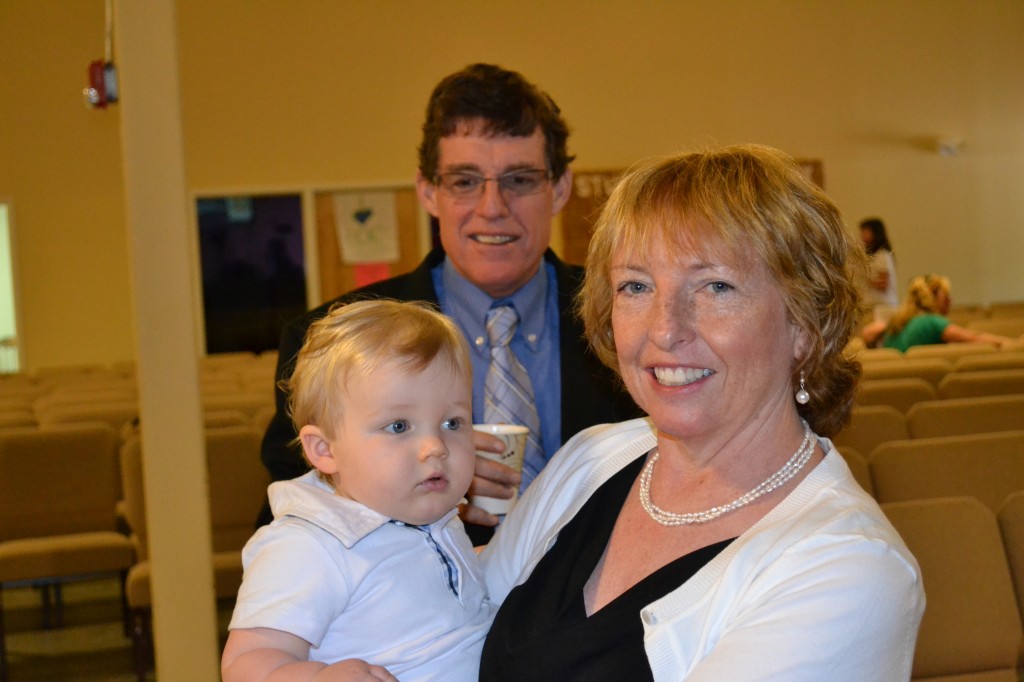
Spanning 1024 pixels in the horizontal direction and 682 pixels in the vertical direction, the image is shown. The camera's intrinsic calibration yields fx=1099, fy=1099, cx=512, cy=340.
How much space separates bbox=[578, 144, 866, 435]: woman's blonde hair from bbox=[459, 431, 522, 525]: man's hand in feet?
1.66

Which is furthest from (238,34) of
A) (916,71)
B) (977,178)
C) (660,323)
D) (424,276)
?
(660,323)

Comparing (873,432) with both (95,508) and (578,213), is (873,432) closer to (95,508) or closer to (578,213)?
(95,508)

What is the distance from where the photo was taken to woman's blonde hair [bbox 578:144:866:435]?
1.50 m

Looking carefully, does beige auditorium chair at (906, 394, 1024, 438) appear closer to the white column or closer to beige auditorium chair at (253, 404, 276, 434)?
the white column

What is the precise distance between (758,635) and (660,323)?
1.51ft

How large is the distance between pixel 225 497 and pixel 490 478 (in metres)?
2.92

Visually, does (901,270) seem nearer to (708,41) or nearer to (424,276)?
(708,41)

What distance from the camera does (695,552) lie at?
1.53 m

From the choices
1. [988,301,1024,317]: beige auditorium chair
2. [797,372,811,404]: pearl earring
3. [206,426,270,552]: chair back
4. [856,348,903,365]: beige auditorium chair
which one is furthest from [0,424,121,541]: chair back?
[988,301,1024,317]: beige auditorium chair

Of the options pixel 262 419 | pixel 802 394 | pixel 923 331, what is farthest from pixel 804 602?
pixel 923 331

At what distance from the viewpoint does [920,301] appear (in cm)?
855

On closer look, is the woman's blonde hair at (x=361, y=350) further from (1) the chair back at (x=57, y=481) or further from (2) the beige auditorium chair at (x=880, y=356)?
(2) the beige auditorium chair at (x=880, y=356)

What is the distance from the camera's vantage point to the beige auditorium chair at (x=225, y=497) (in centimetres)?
456

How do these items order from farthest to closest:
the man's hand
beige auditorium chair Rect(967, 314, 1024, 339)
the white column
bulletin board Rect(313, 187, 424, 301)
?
bulletin board Rect(313, 187, 424, 301) < beige auditorium chair Rect(967, 314, 1024, 339) < the white column < the man's hand
